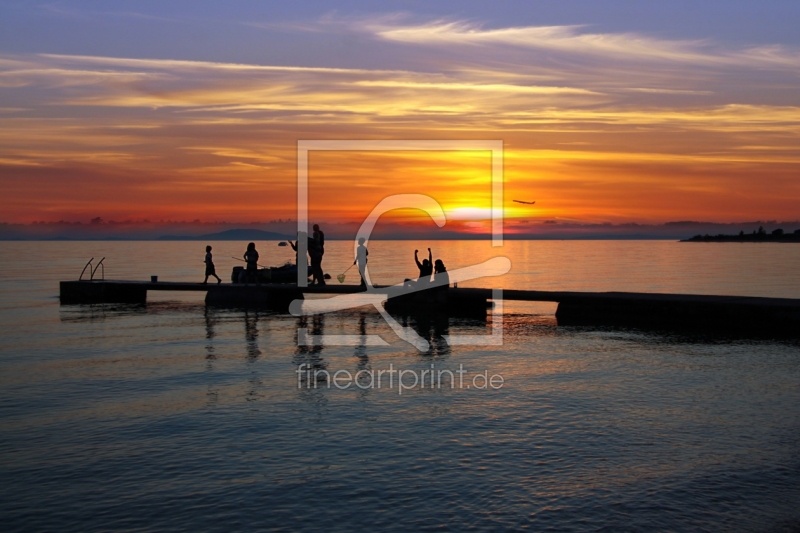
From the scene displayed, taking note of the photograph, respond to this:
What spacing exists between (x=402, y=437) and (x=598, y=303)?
65.3ft

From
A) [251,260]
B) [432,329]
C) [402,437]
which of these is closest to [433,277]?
[432,329]

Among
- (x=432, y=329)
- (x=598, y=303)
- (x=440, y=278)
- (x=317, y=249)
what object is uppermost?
(x=317, y=249)

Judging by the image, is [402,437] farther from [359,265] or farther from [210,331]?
[359,265]

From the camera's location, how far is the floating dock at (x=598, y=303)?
27.7m

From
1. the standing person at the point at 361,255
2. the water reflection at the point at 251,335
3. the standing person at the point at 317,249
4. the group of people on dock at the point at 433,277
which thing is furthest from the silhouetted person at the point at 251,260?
the group of people on dock at the point at 433,277

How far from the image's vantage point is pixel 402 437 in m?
14.0

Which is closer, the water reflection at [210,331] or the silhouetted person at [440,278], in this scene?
the water reflection at [210,331]

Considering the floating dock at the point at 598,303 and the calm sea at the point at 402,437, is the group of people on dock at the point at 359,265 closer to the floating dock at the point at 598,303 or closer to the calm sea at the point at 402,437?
the floating dock at the point at 598,303

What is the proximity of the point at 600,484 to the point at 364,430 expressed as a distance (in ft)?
15.9

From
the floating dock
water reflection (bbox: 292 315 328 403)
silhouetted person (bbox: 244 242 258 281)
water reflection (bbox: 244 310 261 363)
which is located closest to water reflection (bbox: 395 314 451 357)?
the floating dock

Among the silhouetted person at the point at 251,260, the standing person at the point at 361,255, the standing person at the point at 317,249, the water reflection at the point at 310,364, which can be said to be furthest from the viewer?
the silhouetted person at the point at 251,260

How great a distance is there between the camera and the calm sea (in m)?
10.4

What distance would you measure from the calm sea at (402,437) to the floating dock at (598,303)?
2719 millimetres

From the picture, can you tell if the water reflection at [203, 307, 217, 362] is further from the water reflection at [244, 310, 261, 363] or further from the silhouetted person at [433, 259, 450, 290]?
the silhouetted person at [433, 259, 450, 290]
